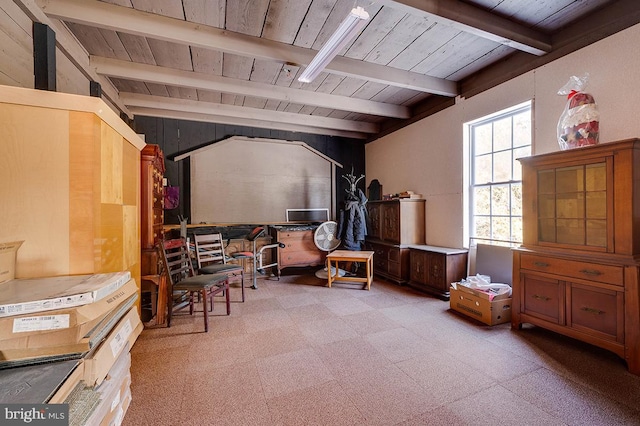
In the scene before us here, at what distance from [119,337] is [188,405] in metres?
1.06

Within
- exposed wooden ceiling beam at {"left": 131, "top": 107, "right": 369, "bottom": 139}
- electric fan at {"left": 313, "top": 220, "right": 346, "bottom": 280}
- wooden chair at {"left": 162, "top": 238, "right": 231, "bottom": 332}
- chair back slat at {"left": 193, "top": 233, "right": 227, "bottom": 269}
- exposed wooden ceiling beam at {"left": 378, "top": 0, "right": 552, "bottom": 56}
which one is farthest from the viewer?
electric fan at {"left": 313, "top": 220, "right": 346, "bottom": 280}

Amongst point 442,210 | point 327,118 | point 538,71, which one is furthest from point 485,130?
point 327,118

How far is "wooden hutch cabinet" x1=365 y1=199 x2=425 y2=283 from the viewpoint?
448cm

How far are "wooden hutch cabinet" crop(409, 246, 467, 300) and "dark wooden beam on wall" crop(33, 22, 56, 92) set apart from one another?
4.48m

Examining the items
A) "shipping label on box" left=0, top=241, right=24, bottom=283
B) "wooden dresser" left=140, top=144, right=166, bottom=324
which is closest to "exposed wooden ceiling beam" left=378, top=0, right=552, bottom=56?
"shipping label on box" left=0, top=241, right=24, bottom=283

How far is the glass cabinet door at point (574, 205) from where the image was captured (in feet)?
7.43

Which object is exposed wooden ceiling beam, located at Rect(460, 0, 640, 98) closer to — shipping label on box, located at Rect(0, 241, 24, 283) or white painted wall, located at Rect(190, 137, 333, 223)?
white painted wall, located at Rect(190, 137, 333, 223)

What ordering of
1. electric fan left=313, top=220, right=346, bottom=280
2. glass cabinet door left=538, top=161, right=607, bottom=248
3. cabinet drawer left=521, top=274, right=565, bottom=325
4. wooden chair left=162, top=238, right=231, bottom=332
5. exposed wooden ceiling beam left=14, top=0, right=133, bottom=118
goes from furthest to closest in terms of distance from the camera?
1. electric fan left=313, top=220, right=346, bottom=280
2. wooden chair left=162, top=238, right=231, bottom=332
3. cabinet drawer left=521, top=274, right=565, bottom=325
4. glass cabinet door left=538, top=161, right=607, bottom=248
5. exposed wooden ceiling beam left=14, top=0, right=133, bottom=118

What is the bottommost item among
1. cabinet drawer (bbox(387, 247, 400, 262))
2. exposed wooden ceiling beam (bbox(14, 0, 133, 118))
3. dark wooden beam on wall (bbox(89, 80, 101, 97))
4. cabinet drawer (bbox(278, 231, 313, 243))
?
cabinet drawer (bbox(387, 247, 400, 262))

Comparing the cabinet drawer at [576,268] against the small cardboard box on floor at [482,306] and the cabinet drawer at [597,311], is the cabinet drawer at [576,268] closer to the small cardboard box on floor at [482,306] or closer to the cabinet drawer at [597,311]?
the cabinet drawer at [597,311]

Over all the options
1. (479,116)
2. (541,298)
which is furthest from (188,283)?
(479,116)

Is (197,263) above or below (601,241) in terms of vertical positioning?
below

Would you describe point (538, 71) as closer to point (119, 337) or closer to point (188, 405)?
point (119, 337)

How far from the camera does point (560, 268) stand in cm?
245
